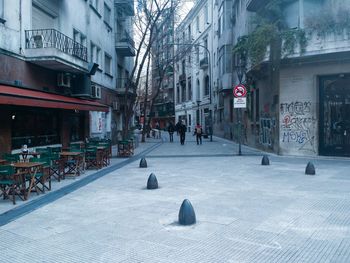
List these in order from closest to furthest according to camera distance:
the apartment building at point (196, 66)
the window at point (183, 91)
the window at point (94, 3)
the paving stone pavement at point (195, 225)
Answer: the paving stone pavement at point (195, 225)
the window at point (94, 3)
the apartment building at point (196, 66)
the window at point (183, 91)

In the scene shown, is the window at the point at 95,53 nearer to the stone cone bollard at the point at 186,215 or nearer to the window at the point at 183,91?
the stone cone bollard at the point at 186,215

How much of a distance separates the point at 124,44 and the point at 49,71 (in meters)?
12.4

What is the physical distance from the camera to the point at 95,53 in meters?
21.5

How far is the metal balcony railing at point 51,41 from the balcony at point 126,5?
35.9 ft

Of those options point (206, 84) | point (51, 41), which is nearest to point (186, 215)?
point (51, 41)

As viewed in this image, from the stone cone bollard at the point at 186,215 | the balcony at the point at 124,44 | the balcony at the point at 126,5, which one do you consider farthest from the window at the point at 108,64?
the stone cone bollard at the point at 186,215

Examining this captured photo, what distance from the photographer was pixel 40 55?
13.0 m

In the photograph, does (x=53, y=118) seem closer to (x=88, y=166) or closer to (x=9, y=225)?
(x=88, y=166)

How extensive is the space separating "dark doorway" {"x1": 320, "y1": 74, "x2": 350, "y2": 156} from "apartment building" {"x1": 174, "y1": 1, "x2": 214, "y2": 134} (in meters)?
17.3

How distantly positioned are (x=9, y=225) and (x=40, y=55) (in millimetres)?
8438

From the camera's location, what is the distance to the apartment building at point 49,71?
457 inches

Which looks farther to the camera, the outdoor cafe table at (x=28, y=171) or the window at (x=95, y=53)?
the window at (x=95, y=53)

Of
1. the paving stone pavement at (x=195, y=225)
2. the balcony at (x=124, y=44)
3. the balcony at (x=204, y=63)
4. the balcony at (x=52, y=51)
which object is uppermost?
the balcony at (x=204, y=63)

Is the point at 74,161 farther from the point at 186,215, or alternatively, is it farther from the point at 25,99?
the point at 186,215
